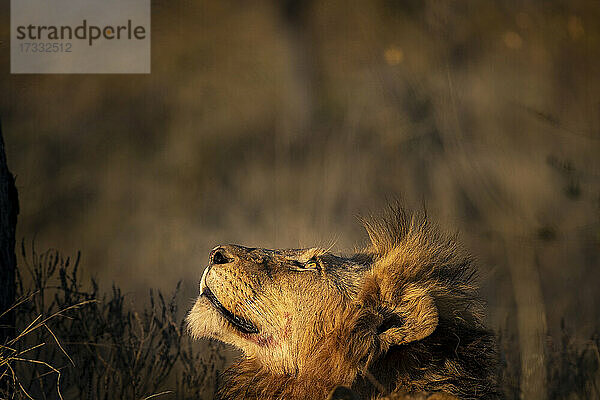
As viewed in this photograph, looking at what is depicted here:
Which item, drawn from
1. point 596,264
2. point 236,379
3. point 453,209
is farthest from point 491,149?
point 236,379

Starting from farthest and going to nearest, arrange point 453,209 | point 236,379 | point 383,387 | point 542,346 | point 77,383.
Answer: point 453,209, point 542,346, point 77,383, point 236,379, point 383,387

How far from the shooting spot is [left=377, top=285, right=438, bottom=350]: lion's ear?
3244 millimetres

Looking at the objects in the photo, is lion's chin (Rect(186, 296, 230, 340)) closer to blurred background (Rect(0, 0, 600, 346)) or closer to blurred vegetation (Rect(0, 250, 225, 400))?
blurred vegetation (Rect(0, 250, 225, 400))

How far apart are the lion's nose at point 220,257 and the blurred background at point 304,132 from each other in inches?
154

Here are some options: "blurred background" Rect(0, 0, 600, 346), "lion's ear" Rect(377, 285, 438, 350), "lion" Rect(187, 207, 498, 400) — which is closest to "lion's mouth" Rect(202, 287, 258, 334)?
"lion" Rect(187, 207, 498, 400)

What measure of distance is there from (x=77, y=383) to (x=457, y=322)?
231 centimetres

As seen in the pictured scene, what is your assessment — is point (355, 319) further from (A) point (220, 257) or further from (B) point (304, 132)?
(B) point (304, 132)

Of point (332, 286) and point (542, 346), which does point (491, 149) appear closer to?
point (542, 346)

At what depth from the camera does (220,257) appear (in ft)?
11.7

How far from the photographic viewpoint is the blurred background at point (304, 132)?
29.0 feet

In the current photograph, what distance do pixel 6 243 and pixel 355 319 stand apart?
1751 mm

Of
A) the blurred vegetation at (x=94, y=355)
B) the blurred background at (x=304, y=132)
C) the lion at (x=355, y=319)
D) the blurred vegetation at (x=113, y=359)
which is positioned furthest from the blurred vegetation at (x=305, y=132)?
the lion at (x=355, y=319)

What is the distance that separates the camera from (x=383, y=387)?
3281 millimetres

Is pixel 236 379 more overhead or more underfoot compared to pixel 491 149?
more underfoot
